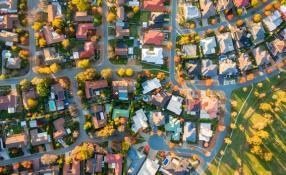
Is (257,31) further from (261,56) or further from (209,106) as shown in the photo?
(209,106)

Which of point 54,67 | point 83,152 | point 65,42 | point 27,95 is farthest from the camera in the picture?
point 65,42

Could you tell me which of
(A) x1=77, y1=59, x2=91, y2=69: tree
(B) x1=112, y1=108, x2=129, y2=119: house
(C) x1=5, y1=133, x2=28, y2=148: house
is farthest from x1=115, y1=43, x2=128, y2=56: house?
(C) x1=5, y1=133, x2=28, y2=148: house

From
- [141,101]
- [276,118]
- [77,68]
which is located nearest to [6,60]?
[77,68]

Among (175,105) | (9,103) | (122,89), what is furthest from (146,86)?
(9,103)

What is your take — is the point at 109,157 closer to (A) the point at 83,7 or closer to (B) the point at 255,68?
(A) the point at 83,7

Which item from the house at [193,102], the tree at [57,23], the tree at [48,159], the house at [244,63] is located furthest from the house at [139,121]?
the tree at [57,23]

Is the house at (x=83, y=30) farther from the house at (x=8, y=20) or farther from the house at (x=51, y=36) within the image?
the house at (x=8, y=20)

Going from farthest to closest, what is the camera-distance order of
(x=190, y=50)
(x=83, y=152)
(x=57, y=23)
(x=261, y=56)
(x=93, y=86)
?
(x=190, y=50), (x=261, y=56), (x=93, y=86), (x=57, y=23), (x=83, y=152)
